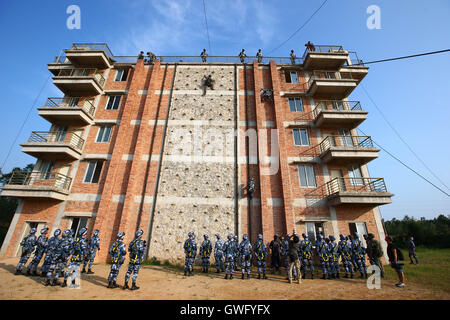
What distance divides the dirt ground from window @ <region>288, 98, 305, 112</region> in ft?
40.3

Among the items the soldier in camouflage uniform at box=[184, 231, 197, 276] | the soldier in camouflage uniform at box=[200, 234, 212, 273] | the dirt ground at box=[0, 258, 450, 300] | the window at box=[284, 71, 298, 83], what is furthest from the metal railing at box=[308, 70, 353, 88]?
the soldier in camouflage uniform at box=[184, 231, 197, 276]

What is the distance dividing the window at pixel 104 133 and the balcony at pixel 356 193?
670 inches

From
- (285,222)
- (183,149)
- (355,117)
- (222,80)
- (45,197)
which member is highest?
(222,80)

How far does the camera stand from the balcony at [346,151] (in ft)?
43.3

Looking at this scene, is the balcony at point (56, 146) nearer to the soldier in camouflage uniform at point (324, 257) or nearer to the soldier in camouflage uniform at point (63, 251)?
the soldier in camouflage uniform at point (63, 251)

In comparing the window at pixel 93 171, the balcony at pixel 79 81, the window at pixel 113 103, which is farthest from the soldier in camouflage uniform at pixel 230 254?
the balcony at pixel 79 81

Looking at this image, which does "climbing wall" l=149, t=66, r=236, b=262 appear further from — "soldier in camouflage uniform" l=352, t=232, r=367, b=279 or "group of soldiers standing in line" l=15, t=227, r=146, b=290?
"soldier in camouflage uniform" l=352, t=232, r=367, b=279

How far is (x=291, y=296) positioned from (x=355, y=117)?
13.4 m

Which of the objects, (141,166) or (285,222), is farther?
(141,166)

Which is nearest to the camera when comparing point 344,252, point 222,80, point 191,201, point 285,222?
point 344,252

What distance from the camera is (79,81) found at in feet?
51.3

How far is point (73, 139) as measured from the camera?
1486 centimetres

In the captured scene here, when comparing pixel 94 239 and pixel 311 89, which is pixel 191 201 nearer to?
pixel 94 239
